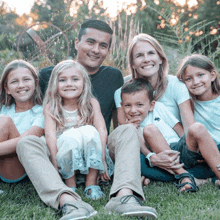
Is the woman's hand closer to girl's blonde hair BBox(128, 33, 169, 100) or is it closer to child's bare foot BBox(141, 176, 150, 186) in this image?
child's bare foot BBox(141, 176, 150, 186)

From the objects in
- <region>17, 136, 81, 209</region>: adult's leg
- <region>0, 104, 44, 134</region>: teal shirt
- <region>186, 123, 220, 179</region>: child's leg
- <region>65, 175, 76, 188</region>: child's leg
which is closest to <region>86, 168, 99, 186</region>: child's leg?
<region>65, 175, 76, 188</region>: child's leg

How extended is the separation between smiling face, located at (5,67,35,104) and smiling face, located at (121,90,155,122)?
0.87 metres

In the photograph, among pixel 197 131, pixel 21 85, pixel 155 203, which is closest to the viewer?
pixel 155 203

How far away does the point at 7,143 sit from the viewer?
226 centimetres

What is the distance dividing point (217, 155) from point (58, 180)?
113 cm

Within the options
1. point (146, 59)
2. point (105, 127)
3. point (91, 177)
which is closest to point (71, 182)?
point (91, 177)

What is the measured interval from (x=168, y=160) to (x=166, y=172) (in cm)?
19

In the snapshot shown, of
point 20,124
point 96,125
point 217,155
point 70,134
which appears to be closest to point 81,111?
point 96,125

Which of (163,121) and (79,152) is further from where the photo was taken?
(163,121)

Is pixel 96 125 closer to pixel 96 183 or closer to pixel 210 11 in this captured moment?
pixel 96 183

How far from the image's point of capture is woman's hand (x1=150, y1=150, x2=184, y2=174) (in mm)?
2333

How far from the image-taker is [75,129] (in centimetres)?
225

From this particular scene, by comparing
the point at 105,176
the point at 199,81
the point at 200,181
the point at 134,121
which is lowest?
the point at 200,181

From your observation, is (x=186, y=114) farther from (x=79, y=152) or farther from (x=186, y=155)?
(x=79, y=152)
